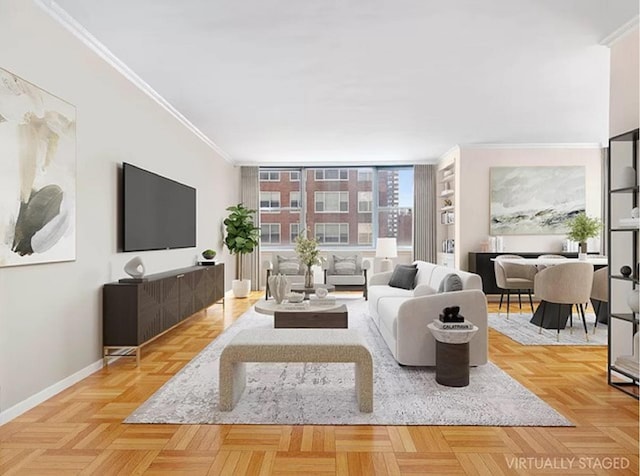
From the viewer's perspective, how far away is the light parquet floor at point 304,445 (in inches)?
87.7

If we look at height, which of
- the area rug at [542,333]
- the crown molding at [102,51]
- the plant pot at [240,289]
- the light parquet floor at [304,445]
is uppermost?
the crown molding at [102,51]

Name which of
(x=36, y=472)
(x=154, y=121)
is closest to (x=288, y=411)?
(x=36, y=472)

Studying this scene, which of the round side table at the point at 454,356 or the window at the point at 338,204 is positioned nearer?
the round side table at the point at 454,356

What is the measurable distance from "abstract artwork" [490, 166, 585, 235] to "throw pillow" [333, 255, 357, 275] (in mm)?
2486

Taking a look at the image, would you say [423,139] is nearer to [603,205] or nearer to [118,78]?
[603,205]

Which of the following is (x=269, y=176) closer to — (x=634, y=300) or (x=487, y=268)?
(x=487, y=268)

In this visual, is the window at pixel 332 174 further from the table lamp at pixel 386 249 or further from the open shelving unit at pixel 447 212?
the table lamp at pixel 386 249

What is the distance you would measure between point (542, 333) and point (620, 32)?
321cm

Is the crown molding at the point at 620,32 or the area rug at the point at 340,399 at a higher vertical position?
the crown molding at the point at 620,32

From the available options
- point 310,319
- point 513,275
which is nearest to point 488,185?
point 513,275

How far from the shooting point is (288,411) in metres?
2.94

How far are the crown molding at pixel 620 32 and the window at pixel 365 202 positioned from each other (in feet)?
20.6

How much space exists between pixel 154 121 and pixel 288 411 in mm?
3693

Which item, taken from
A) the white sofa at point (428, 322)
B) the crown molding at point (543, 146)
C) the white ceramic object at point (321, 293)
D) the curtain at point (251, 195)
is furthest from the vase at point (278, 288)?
the crown molding at point (543, 146)
